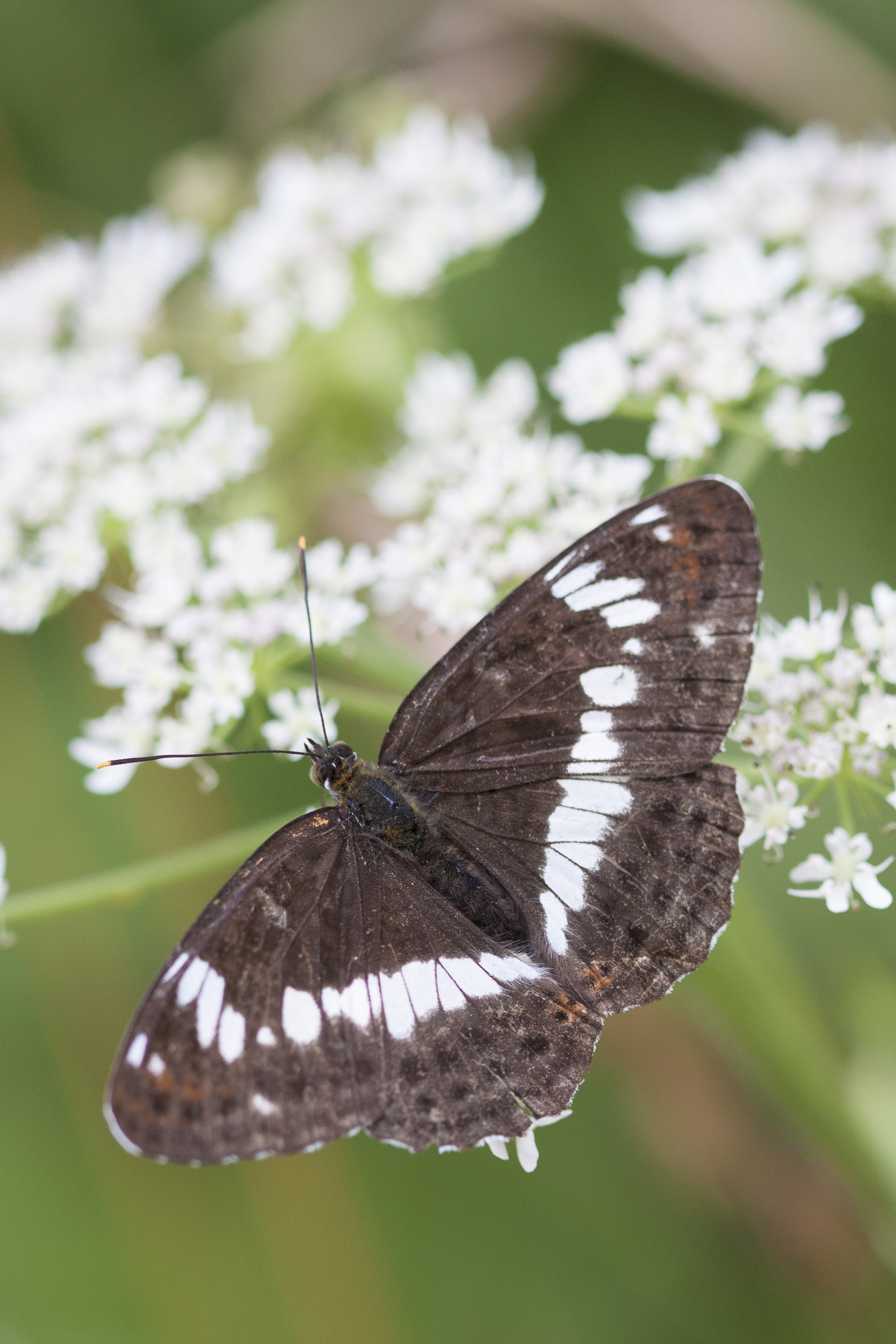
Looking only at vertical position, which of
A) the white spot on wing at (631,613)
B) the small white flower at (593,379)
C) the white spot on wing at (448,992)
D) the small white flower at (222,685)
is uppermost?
the small white flower at (593,379)

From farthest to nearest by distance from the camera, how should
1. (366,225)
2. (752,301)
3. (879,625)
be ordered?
(366,225)
(752,301)
(879,625)

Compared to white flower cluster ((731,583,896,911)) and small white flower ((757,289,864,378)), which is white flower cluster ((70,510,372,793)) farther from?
small white flower ((757,289,864,378))

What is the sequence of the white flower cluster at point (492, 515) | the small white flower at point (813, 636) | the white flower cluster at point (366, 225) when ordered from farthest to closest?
the white flower cluster at point (366, 225), the white flower cluster at point (492, 515), the small white flower at point (813, 636)

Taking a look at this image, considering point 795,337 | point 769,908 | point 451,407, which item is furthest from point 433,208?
point 769,908

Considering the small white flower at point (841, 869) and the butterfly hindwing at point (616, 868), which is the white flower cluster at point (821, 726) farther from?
the butterfly hindwing at point (616, 868)

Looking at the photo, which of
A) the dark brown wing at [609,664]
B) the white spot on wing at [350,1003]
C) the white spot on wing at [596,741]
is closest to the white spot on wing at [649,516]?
the dark brown wing at [609,664]

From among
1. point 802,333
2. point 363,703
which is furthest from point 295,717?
point 802,333

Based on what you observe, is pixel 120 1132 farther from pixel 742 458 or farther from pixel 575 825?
pixel 742 458
